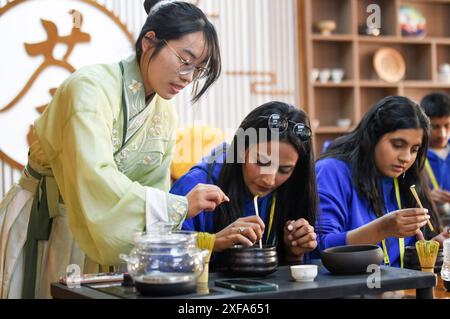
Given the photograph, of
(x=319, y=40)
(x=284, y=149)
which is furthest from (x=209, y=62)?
(x=319, y=40)

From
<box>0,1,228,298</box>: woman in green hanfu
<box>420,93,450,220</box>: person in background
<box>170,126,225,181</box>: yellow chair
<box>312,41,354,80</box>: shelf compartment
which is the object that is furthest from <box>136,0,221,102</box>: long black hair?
<box>312,41,354,80</box>: shelf compartment

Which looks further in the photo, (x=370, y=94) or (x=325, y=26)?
(x=370, y=94)

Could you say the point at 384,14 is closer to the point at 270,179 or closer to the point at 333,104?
the point at 333,104

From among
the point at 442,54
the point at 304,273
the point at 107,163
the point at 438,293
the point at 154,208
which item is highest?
the point at 442,54

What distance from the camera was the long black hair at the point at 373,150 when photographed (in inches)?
102

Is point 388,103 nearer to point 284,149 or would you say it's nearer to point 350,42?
point 284,149

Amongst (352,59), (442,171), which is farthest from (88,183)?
(352,59)

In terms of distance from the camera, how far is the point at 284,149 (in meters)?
2.12

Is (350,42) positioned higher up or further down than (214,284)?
higher up

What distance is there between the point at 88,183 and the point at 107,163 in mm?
70

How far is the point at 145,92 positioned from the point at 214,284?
74 cm

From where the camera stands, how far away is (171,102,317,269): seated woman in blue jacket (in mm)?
2123

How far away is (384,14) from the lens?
612 cm
